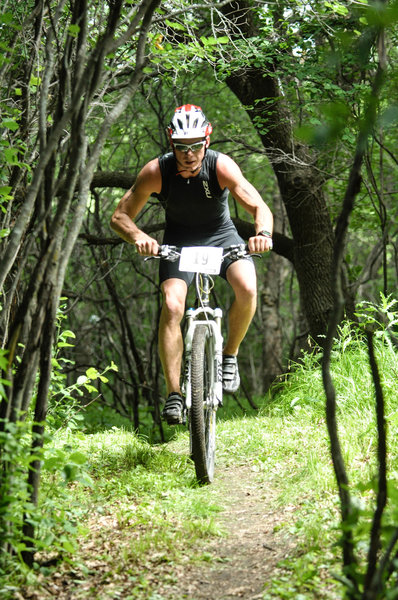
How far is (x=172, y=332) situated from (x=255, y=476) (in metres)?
1.08

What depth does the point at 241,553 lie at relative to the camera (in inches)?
130

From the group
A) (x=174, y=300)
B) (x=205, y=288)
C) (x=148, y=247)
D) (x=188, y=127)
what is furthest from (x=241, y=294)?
(x=188, y=127)

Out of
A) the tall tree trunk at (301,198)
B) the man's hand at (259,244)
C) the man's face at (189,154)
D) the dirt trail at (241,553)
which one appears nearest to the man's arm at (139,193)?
the man's face at (189,154)

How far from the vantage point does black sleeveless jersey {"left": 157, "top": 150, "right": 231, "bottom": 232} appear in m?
4.92

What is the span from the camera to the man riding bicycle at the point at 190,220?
15.1 feet

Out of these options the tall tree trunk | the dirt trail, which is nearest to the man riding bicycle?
the dirt trail

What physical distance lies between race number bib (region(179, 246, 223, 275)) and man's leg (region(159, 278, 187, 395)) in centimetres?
29

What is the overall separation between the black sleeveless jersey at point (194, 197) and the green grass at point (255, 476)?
1595 mm

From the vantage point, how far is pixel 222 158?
16.2 feet

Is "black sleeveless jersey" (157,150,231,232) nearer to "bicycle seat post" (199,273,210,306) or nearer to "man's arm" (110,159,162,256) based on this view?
"man's arm" (110,159,162,256)

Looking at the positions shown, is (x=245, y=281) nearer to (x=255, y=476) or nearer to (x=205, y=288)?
(x=205, y=288)

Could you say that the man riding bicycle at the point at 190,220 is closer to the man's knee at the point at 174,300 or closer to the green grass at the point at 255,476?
the man's knee at the point at 174,300

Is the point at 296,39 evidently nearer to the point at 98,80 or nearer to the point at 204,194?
the point at 204,194

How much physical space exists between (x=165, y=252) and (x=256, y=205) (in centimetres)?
76
